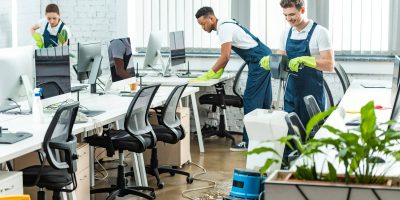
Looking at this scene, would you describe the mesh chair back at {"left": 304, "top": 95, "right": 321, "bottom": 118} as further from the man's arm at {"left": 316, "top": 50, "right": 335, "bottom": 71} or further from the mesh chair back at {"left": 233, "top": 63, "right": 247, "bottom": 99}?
the mesh chair back at {"left": 233, "top": 63, "right": 247, "bottom": 99}

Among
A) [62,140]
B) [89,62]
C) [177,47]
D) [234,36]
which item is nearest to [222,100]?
[177,47]

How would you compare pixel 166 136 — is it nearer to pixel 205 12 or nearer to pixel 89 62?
pixel 89 62

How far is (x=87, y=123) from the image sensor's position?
5.21 meters

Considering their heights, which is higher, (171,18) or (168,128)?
(171,18)

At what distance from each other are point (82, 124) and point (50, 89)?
531 millimetres

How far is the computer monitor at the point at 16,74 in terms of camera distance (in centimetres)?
511

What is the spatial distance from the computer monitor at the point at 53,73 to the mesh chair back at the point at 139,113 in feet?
1.70

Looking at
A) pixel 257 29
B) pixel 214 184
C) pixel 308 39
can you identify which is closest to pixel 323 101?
pixel 308 39

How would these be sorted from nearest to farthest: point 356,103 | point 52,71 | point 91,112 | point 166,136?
1. point 52,71
2. point 91,112
3. point 356,103
4. point 166,136

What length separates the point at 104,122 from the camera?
536 cm

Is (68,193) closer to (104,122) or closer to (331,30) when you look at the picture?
(104,122)

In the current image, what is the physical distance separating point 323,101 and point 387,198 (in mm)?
3884

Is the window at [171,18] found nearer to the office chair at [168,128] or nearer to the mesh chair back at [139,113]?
the office chair at [168,128]

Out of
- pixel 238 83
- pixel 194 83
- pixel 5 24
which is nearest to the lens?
pixel 194 83
